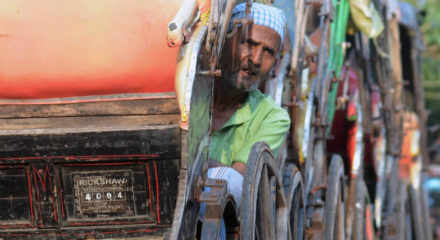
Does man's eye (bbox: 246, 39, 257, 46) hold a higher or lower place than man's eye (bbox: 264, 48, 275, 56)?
higher

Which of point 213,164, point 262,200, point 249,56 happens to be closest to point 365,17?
point 249,56

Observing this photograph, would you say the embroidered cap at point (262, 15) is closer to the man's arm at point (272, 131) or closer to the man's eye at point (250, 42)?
the man's eye at point (250, 42)

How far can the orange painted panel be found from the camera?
2195 mm

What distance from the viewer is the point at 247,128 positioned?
292 centimetres

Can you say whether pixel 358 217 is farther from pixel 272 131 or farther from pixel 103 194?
pixel 103 194

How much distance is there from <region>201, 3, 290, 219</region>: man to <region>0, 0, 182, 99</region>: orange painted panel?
548 millimetres

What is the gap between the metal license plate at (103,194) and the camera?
89.3 inches

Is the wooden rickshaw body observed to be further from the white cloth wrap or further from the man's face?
the man's face

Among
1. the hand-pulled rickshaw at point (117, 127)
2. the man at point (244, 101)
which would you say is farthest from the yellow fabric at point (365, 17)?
the hand-pulled rickshaw at point (117, 127)

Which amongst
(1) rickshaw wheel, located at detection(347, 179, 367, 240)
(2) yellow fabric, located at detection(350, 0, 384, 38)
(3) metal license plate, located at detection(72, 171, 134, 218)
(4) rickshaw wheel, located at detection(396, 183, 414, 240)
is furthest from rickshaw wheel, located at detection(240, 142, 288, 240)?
(4) rickshaw wheel, located at detection(396, 183, 414, 240)

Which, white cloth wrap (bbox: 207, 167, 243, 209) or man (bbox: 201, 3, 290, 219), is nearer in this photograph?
white cloth wrap (bbox: 207, 167, 243, 209)

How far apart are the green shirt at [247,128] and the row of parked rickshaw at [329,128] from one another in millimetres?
164

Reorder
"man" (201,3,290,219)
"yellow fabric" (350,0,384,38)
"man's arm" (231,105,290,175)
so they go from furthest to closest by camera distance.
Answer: "yellow fabric" (350,0,384,38)
"man's arm" (231,105,290,175)
"man" (201,3,290,219)

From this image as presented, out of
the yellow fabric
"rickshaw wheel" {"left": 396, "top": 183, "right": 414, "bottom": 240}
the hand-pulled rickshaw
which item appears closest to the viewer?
the hand-pulled rickshaw
